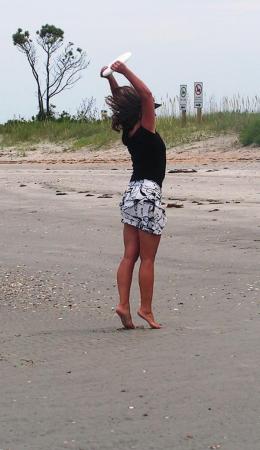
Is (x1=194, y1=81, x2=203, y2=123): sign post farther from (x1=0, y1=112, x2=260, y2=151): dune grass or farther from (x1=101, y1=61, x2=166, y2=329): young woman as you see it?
(x1=101, y1=61, x2=166, y2=329): young woman

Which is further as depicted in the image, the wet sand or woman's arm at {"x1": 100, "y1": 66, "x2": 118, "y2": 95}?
woman's arm at {"x1": 100, "y1": 66, "x2": 118, "y2": 95}

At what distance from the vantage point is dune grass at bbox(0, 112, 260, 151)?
24859mm

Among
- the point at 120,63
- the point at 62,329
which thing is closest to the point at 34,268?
the point at 62,329

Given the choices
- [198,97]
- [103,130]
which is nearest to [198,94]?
[198,97]

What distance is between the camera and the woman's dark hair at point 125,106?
18.4 ft

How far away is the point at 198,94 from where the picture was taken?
27875 millimetres

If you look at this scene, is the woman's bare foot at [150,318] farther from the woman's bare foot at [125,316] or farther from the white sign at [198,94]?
the white sign at [198,94]

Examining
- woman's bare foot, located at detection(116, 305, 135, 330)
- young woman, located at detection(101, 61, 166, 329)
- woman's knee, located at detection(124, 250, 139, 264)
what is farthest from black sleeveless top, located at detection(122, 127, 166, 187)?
woman's bare foot, located at detection(116, 305, 135, 330)

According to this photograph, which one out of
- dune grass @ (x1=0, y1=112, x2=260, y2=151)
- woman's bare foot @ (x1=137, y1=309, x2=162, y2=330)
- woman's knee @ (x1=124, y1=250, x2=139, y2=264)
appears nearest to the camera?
woman's bare foot @ (x1=137, y1=309, x2=162, y2=330)

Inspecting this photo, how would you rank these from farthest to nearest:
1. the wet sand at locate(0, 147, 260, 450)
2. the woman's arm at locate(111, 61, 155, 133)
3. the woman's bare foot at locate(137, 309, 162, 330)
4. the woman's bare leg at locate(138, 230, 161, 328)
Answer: the woman's bare leg at locate(138, 230, 161, 328), the woman's bare foot at locate(137, 309, 162, 330), the woman's arm at locate(111, 61, 155, 133), the wet sand at locate(0, 147, 260, 450)

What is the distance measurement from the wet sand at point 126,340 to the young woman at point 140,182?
26 cm

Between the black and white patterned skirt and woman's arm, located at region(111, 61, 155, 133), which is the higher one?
woman's arm, located at region(111, 61, 155, 133)

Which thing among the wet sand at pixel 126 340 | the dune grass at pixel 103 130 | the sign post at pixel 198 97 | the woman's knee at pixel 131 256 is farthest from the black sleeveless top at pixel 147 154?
the sign post at pixel 198 97

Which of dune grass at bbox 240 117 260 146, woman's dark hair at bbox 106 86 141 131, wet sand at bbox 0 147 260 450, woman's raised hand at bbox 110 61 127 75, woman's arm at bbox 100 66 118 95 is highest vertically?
woman's raised hand at bbox 110 61 127 75
